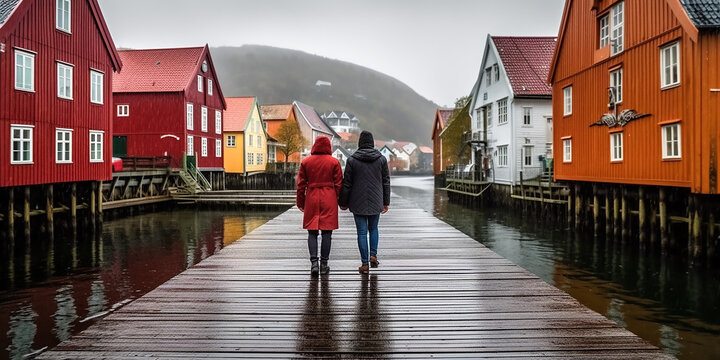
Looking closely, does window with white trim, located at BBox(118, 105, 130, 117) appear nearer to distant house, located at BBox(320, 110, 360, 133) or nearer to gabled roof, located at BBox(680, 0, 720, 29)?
gabled roof, located at BBox(680, 0, 720, 29)

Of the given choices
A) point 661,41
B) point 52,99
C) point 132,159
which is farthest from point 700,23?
point 132,159

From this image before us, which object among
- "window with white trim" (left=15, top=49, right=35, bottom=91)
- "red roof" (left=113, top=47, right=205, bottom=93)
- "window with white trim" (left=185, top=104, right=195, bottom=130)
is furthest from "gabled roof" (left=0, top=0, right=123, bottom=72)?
"window with white trim" (left=185, top=104, right=195, bottom=130)

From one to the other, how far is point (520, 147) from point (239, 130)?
103 ft

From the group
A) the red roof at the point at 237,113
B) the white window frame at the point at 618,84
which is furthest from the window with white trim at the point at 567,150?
the red roof at the point at 237,113

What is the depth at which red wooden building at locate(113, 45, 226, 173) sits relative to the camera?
4306 centimetres

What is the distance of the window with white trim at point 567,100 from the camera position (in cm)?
2677

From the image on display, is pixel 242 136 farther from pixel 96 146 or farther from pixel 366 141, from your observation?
pixel 366 141

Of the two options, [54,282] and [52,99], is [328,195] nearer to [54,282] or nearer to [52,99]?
[54,282]

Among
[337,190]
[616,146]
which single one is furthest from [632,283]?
[337,190]

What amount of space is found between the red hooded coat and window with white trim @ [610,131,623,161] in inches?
673

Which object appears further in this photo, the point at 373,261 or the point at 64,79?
the point at 64,79

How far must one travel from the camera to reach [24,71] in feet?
68.6

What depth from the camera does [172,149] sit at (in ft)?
141

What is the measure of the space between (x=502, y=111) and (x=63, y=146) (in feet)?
94.8
